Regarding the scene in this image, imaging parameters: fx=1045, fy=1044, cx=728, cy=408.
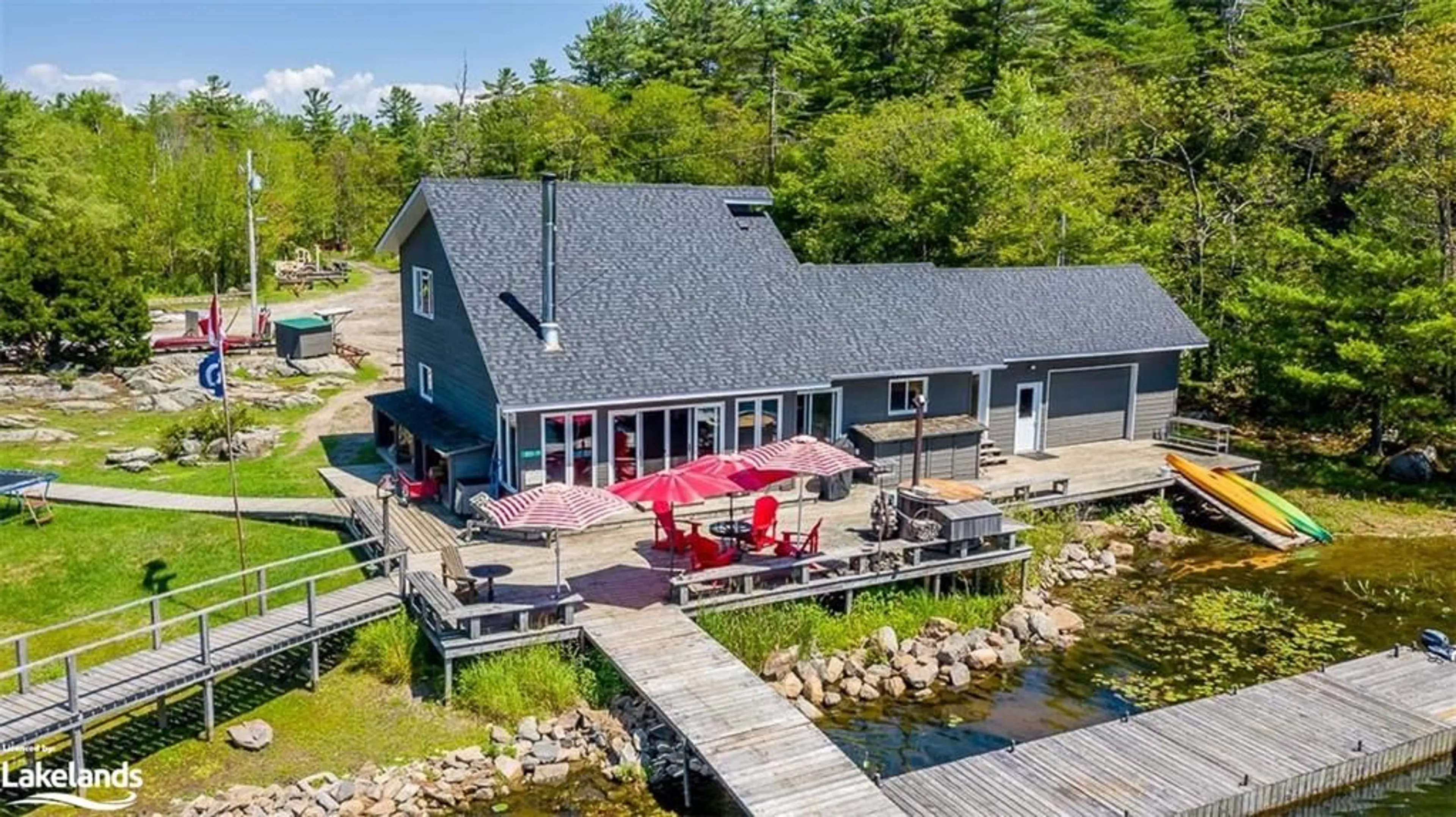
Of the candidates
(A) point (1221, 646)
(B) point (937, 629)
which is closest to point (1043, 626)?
(B) point (937, 629)

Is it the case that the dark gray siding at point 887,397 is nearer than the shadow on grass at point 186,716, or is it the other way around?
the shadow on grass at point 186,716

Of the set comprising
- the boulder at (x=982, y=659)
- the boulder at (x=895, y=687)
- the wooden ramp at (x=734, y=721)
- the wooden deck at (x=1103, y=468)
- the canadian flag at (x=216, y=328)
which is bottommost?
the boulder at (x=895, y=687)

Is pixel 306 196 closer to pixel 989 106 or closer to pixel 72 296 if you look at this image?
pixel 72 296

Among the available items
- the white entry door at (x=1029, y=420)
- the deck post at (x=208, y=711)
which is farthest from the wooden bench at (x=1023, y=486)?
the deck post at (x=208, y=711)

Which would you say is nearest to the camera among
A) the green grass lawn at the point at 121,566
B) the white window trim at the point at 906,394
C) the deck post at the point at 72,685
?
the deck post at the point at 72,685

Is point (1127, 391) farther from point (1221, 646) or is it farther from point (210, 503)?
point (210, 503)

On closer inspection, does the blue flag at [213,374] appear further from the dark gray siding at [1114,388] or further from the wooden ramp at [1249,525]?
the wooden ramp at [1249,525]

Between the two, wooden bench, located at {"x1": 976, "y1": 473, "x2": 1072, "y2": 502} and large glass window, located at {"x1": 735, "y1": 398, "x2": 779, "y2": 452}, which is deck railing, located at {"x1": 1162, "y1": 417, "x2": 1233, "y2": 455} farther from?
large glass window, located at {"x1": 735, "y1": 398, "x2": 779, "y2": 452}

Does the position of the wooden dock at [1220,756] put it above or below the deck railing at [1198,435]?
below
